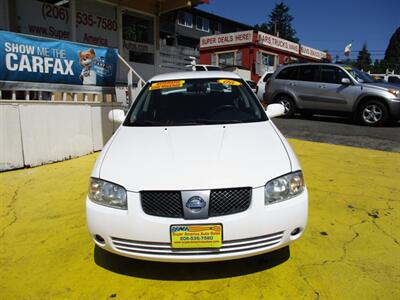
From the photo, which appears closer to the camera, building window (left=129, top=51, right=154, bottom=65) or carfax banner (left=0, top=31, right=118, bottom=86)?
carfax banner (left=0, top=31, right=118, bottom=86)

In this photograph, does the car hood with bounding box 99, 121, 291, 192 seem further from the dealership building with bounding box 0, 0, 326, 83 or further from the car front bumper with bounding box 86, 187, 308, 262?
the dealership building with bounding box 0, 0, 326, 83

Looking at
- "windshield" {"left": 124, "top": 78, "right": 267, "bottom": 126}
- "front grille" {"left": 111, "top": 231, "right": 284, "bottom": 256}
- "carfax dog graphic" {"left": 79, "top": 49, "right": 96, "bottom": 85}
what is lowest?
"front grille" {"left": 111, "top": 231, "right": 284, "bottom": 256}

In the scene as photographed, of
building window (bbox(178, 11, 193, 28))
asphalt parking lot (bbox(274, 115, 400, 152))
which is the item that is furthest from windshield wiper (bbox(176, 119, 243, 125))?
building window (bbox(178, 11, 193, 28))

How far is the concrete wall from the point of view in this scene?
5.57m

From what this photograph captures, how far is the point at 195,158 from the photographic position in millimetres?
2635

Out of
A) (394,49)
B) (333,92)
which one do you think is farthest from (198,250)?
(394,49)

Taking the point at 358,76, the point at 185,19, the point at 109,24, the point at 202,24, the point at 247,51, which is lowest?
the point at 358,76

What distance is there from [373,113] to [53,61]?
25.4 ft

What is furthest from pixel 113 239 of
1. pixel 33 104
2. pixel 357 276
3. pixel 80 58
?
pixel 80 58

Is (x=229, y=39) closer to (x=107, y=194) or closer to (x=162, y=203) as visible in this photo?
(x=107, y=194)

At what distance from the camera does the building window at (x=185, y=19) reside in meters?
38.6

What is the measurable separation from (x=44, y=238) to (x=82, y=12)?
28.0ft

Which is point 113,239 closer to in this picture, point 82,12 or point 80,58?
point 80,58

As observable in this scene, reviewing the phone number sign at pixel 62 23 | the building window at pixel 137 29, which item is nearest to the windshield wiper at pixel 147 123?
the phone number sign at pixel 62 23
